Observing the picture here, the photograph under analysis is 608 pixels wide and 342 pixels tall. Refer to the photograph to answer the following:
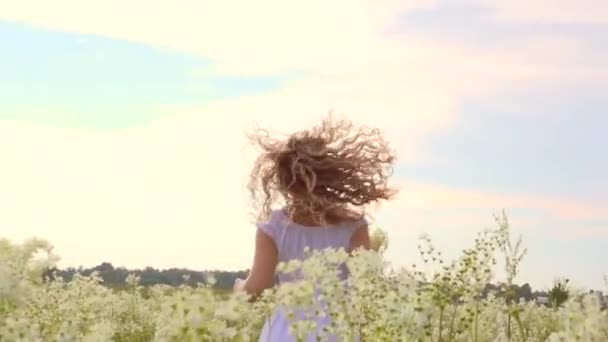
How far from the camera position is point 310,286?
395 cm

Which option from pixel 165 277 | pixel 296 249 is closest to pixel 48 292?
pixel 296 249

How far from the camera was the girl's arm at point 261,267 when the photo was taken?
7.57 meters

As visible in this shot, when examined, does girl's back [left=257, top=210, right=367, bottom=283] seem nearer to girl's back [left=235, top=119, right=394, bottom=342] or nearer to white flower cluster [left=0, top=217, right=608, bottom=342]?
girl's back [left=235, top=119, right=394, bottom=342]

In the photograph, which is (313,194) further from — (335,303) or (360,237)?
(335,303)

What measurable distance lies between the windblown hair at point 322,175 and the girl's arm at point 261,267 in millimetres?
179

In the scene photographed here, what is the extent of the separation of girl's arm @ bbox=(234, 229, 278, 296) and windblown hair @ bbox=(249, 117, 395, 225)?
0.18 metres

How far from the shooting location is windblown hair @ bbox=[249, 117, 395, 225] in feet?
25.3

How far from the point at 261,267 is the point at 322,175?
76 centimetres

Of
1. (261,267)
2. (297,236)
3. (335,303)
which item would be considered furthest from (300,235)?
(335,303)

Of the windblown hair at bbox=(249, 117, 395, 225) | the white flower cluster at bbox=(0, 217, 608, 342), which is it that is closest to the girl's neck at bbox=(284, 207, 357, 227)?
the windblown hair at bbox=(249, 117, 395, 225)

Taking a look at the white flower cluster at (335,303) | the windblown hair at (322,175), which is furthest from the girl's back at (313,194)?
the white flower cluster at (335,303)

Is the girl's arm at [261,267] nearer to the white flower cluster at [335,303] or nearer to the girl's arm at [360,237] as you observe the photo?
the girl's arm at [360,237]

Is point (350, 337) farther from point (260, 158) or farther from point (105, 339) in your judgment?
point (260, 158)

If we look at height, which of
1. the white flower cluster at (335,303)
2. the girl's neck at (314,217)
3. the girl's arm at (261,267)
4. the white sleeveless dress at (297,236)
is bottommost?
the white flower cluster at (335,303)
